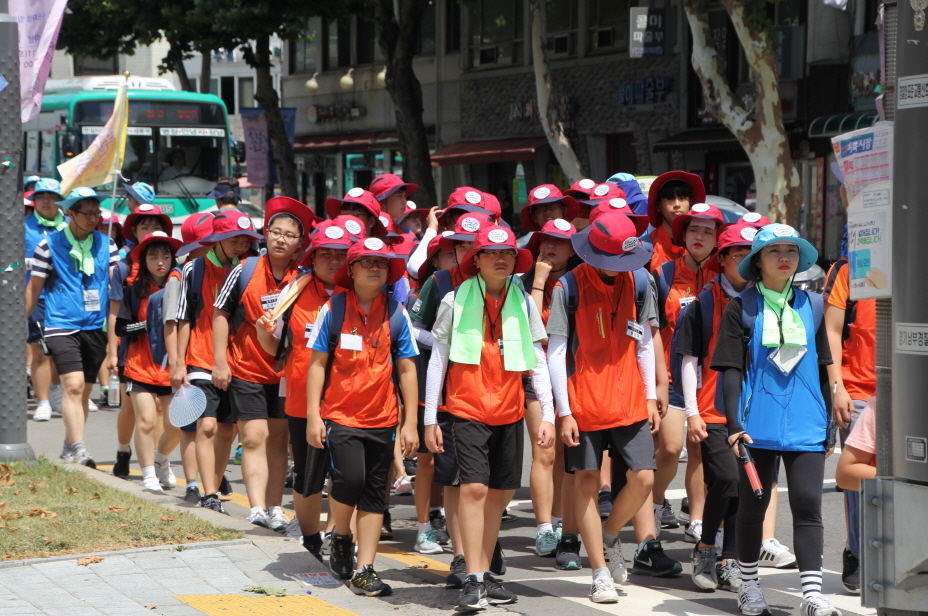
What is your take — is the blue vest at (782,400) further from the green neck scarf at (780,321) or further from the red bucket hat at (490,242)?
the red bucket hat at (490,242)

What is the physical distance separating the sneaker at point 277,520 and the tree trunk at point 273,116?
63.0 feet

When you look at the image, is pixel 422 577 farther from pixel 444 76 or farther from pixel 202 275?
pixel 444 76

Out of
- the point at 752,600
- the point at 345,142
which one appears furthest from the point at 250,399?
the point at 345,142

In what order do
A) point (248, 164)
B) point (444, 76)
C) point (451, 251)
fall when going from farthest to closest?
1. point (444, 76)
2. point (248, 164)
3. point (451, 251)

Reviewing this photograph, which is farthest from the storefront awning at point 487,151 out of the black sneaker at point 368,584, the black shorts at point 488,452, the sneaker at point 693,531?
the black sneaker at point 368,584

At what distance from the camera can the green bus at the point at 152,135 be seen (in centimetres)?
2198

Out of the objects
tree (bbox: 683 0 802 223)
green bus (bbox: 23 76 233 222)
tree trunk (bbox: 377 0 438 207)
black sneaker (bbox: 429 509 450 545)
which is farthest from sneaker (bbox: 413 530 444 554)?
tree trunk (bbox: 377 0 438 207)

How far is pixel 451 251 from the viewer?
24.2ft

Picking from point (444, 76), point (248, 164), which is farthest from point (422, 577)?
point (444, 76)

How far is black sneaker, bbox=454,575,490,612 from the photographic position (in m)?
5.62

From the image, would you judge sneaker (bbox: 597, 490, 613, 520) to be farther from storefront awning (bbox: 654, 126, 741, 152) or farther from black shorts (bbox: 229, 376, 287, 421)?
storefront awning (bbox: 654, 126, 741, 152)

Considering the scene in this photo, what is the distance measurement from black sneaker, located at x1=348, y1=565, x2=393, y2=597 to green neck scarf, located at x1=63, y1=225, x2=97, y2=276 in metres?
4.78

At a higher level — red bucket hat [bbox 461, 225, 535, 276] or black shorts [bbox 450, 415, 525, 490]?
red bucket hat [bbox 461, 225, 535, 276]

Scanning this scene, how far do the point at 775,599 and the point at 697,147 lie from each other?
18831mm
